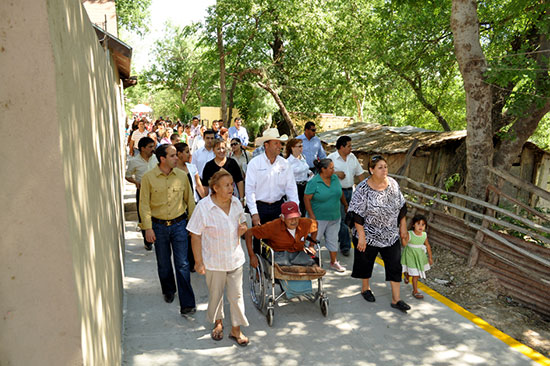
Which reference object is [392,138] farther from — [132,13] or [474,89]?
[132,13]

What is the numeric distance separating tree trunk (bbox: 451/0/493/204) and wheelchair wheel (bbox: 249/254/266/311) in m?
4.45

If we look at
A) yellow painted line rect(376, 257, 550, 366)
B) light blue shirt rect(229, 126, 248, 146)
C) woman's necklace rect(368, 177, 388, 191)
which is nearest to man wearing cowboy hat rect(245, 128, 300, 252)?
woman's necklace rect(368, 177, 388, 191)

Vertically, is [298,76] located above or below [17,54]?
above

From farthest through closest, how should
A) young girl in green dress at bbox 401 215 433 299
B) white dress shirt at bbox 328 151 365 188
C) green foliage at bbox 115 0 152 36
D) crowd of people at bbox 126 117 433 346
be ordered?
green foliage at bbox 115 0 152 36 → white dress shirt at bbox 328 151 365 188 → young girl in green dress at bbox 401 215 433 299 → crowd of people at bbox 126 117 433 346

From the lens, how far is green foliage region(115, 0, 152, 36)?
84.0 ft

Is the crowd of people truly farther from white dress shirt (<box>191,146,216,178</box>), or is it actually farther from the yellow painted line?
white dress shirt (<box>191,146,216,178</box>)

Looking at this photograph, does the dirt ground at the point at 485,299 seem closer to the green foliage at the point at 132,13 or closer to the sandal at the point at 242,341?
the sandal at the point at 242,341

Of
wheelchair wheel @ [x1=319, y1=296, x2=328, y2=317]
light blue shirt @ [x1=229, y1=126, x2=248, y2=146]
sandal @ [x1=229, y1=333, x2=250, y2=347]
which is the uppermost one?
light blue shirt @ [x1=229, y1=126, x2=248, y2=146]

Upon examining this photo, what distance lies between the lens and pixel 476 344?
4902 mm

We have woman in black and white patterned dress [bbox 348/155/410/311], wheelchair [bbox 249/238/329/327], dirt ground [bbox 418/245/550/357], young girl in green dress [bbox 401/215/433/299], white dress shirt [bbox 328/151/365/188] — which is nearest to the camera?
wheelchair [bbox 249/238/329/327]

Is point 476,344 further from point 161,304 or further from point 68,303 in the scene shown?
point 68,303

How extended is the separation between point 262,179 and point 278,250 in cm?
112

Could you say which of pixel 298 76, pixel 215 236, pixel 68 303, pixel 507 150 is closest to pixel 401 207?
pixel 215 236

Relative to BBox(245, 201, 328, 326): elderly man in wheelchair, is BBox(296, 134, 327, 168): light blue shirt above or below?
above
